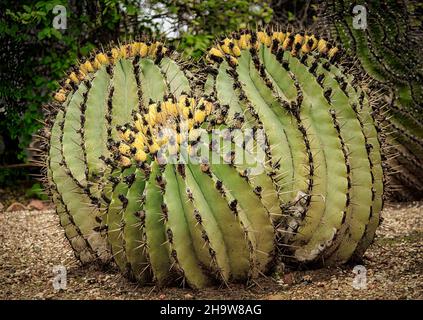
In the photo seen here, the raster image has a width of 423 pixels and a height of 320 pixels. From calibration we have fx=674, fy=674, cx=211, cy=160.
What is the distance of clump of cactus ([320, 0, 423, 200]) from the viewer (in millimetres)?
4902

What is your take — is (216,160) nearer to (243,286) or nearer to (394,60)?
(243,286)

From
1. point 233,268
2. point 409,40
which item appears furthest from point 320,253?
point 409,40

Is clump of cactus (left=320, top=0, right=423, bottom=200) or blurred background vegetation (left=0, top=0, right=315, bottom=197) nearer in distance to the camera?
clump of cactus (left=320, top=0, right=423, bottom=200)

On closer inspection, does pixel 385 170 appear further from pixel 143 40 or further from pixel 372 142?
pixel 143 40

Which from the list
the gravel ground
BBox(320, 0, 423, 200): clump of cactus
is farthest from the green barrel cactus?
BBox(320, 0, 423, 200): clump of cactus

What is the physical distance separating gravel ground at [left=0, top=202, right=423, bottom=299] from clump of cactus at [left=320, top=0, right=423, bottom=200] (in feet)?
2.79

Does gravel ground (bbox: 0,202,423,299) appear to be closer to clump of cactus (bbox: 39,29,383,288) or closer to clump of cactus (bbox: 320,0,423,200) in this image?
clump of cactus (bbox: 39,29,383,288)

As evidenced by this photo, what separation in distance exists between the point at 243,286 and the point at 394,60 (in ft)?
9.20

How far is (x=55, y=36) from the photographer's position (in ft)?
20.7

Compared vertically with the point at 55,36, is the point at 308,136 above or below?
below

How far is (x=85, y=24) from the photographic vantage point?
267 inches

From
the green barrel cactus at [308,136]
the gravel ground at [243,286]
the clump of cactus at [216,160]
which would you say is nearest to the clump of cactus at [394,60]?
the gravel ground at [243,286]

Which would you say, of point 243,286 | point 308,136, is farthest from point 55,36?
point 243,286
